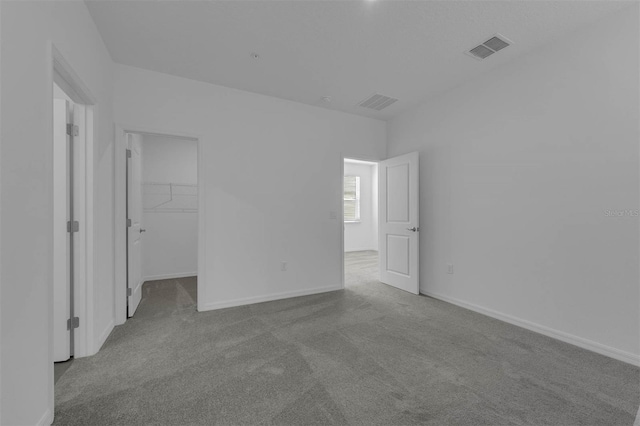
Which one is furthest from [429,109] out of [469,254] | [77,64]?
[77,64]

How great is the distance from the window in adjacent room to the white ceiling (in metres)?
4.98

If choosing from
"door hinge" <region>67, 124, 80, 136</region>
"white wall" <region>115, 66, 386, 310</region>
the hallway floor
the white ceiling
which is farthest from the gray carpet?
the white ceiling

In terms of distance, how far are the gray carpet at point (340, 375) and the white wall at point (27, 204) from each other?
0.43m

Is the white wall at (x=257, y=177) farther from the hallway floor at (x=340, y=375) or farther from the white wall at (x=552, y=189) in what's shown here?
A: the white wall at (x=552, y=189)

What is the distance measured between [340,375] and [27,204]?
80.9 inches

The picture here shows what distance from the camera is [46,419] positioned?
1440mm

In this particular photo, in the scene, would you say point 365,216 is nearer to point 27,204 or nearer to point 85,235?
point 85,235

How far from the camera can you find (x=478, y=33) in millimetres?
2420

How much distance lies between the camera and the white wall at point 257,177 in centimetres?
314

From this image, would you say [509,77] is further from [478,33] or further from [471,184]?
[471,184]

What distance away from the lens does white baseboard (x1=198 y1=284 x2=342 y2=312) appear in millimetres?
→ 3254

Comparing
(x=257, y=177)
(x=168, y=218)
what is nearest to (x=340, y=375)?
(x=257, y=177)

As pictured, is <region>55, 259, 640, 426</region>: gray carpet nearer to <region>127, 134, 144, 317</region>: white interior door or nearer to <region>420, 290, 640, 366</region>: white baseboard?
<region>420, 290, 640, 366</region>: white baseboard

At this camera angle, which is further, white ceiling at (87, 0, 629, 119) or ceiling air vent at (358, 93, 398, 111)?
ceiling air vent at (358, 93, 398, 111)
